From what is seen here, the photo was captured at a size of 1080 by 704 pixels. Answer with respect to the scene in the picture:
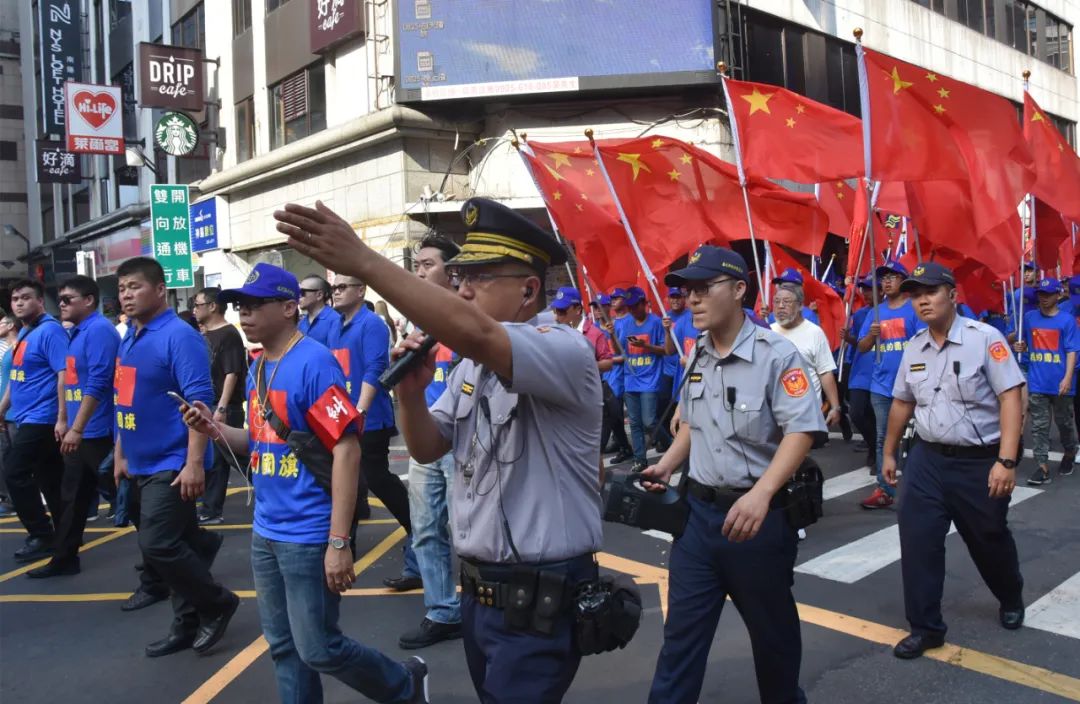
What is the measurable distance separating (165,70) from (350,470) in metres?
21.5

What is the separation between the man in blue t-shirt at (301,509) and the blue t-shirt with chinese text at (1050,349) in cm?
744

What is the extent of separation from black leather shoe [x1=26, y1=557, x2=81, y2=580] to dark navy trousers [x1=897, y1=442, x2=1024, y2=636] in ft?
18.6

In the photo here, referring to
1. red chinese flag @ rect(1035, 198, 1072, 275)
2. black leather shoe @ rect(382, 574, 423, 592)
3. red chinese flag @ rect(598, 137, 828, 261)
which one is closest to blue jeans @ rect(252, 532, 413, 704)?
black leather shoe @ rect(382, 574, 423, 592)

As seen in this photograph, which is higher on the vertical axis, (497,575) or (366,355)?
(366,355)

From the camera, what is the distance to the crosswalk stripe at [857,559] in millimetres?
5715

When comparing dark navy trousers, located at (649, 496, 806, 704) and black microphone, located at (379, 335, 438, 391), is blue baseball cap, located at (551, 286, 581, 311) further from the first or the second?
black microphone, located at (379, 335, 438, 391)

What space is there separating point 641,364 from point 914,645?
5435 millimetres

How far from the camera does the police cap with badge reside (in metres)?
2.41

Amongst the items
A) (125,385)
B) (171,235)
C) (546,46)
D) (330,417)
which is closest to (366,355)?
(125,385)

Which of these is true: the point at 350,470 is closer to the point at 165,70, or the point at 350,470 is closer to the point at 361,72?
the point at 361,72

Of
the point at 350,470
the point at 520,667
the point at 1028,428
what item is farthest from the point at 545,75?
the point at 520,667

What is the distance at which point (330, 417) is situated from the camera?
341cm

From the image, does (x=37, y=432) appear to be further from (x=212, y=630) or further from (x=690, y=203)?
(x=690, y=203)

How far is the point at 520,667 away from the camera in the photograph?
2412 millimetres
